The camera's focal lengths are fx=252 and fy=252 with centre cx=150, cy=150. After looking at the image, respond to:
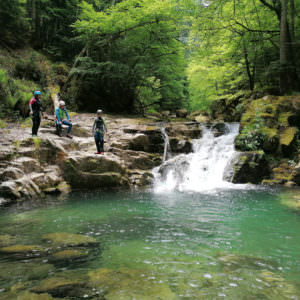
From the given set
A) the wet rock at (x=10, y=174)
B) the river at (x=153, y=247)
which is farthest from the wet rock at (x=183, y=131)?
the wet rock at (x=10, y=174)

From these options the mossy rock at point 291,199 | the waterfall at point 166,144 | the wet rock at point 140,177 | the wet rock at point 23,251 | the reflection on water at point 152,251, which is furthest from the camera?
the waterfall at point 166,144

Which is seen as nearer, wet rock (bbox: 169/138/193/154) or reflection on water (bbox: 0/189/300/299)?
reflection on water (bbox: 0/189/300/299)

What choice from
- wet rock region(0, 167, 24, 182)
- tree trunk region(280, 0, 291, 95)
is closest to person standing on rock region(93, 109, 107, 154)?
wet rock region(0, 167, 24, 182)

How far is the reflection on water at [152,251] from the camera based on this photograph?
9.59 ft

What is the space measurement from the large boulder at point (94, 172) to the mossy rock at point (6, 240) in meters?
5.31

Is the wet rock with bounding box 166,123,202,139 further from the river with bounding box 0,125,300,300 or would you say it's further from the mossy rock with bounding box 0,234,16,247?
the mossy rock with bounding box 0,234,16,247

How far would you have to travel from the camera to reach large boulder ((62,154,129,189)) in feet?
34.0

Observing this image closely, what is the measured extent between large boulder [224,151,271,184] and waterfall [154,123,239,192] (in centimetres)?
45

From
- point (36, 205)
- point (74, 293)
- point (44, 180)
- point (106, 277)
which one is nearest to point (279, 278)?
point (106, 277)

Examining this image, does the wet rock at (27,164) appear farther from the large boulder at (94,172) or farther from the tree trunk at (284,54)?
the tree trunk at (284,54)

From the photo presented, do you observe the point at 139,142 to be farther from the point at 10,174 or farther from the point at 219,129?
the point at 10,174

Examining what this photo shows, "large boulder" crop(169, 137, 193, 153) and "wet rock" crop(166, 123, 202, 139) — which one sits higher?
"wet rock" crop(166, 123, 202, 139)

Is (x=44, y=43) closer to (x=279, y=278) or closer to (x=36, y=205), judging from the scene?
(x=36, y=205)

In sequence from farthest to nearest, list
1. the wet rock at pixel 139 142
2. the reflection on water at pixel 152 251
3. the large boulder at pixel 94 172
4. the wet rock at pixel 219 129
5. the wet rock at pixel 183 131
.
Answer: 1. the wet rock at pixel 219 129
2. the wet rock at pixel 183 131
3. the wet rock at pixel 139 142
4. the large boulder at pixel 94 172
5. the reflection on water at pixel 152 251
